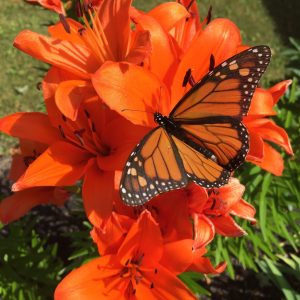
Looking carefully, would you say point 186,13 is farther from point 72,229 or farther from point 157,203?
point 72,229

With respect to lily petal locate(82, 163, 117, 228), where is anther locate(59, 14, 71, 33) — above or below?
above

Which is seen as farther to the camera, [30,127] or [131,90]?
[30,127]

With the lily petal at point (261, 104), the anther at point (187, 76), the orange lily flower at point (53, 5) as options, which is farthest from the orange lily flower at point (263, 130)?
the orange lily flower at point (53, 5)

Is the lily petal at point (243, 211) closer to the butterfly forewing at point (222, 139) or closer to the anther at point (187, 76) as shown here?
the butterfly forewing at point (222, 139)

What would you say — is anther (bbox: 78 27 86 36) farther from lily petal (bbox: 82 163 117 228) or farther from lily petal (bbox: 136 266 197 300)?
lily petal (bbox: 136 266 197 300)

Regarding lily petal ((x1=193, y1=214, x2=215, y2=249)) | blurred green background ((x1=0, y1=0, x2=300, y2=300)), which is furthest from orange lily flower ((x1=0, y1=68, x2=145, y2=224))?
blurred green background ((x1=0, y1=0, x2=300, y2=300))

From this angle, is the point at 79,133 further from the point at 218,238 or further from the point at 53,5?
the point at 218,238

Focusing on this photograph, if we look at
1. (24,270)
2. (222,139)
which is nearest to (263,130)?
(222,139)
